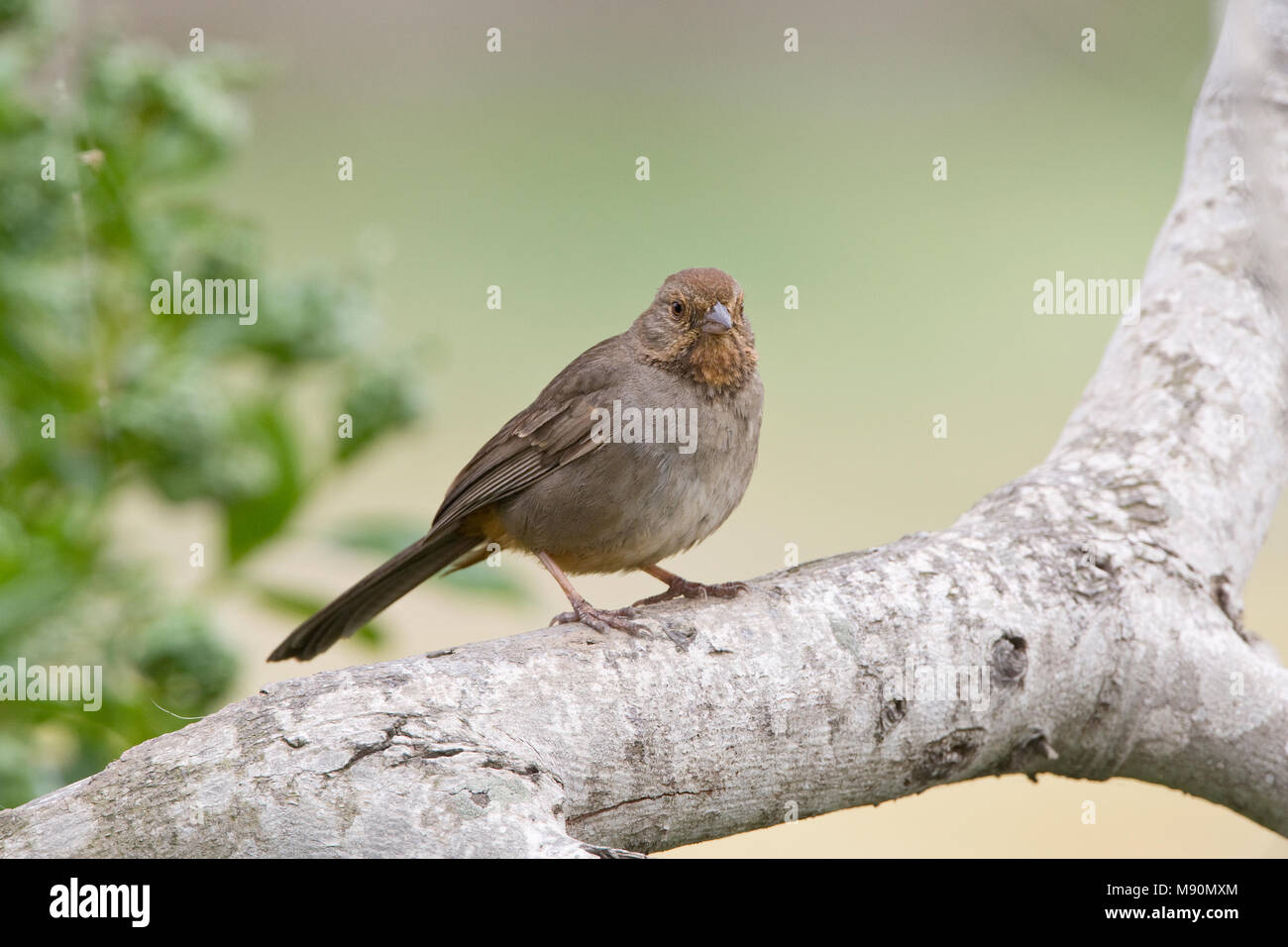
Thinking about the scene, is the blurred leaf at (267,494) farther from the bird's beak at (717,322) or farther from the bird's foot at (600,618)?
the bird's beak at (717,322)

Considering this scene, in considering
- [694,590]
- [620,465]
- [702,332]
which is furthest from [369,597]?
[702,332]

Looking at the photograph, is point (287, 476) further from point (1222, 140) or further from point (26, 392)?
point (1222, 140)

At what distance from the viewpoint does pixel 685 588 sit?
11.9 ft

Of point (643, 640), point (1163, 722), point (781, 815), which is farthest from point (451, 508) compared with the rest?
point (1163, 722)

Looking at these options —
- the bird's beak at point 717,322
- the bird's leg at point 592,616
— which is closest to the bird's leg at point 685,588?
the bird's leg at point 592,616

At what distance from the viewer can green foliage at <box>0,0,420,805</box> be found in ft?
11.0

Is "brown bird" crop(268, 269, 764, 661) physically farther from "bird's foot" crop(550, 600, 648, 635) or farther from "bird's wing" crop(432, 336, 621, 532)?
"bird's foot" crop(550, 600, 648, 635)

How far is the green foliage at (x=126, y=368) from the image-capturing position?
3.37 meters

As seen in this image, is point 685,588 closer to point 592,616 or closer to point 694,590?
point 694,590

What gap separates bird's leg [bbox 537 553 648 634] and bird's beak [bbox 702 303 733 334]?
34.6 inches

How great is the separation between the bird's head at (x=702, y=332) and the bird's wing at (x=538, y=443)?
0.52ft

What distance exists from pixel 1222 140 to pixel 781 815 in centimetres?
287

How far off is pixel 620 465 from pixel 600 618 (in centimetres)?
63

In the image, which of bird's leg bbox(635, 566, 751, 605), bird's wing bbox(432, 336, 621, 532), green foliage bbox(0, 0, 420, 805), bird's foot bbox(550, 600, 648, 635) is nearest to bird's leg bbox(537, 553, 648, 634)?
bird's foot bbox(550, 600, 648, 635)
